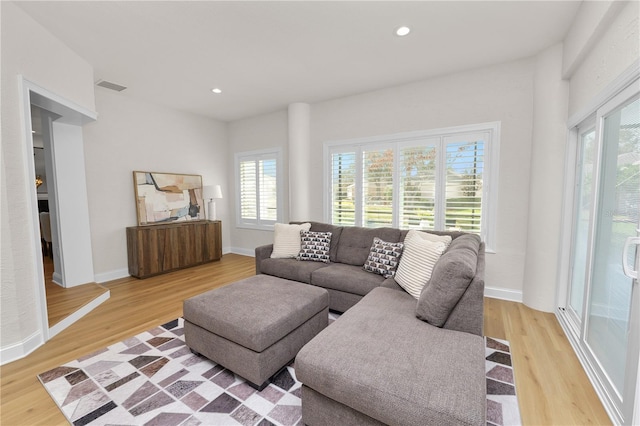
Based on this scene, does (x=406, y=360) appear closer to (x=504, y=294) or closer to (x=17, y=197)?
(x=504, y=294)

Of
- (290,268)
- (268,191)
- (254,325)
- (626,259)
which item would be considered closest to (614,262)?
(626,259)

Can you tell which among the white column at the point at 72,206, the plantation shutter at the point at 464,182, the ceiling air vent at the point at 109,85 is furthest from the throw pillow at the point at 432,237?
the ceiling air vent at the point at 109,85

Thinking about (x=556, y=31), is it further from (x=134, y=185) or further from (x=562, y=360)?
(x=134, y=185)

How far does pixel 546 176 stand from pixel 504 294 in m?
1.42

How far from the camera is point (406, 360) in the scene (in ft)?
4.25

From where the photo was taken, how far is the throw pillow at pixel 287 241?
11.5ft

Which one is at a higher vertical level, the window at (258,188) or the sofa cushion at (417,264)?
the window at (258,188)

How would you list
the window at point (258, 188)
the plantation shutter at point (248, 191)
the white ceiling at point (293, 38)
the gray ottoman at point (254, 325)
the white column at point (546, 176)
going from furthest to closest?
the plantation shutter at point (248, 191)
the window at point (258, 188)
the white column at point (546, 176)
the white ceiling at point (293, 38)
the gray ottoman at point (254, 325)

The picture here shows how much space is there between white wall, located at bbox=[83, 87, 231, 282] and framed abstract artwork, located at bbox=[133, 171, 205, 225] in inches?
4.6

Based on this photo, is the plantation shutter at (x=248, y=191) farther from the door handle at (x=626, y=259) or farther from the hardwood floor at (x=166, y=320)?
the door handle at (x=626, y=259)

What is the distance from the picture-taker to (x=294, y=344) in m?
1.96

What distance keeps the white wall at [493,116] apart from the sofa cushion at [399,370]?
216cm

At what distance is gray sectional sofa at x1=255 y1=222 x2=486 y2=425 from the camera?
1.09 meters

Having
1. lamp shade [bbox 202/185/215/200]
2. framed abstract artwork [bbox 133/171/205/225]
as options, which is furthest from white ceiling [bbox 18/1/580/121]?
lamp shade [bbox 202/185/215/200]
